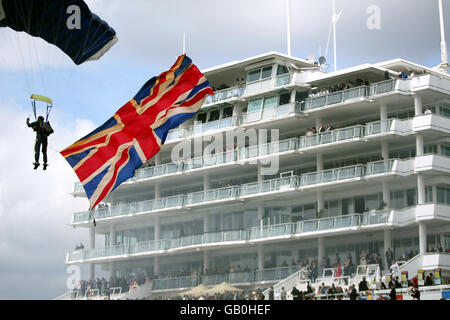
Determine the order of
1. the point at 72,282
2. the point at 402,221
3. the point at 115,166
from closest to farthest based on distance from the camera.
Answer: the point at 115,166, the point at 402,221, the point at 72,282

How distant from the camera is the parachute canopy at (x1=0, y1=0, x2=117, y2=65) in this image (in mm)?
35062

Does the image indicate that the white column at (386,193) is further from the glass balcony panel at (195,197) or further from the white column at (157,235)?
the white column at (157,235)

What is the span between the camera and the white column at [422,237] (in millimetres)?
63656

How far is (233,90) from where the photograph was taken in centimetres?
7794

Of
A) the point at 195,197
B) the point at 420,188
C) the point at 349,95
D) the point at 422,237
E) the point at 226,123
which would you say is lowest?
the point at 422,237

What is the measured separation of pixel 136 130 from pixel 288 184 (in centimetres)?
3710

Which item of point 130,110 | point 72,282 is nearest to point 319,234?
point 72,282

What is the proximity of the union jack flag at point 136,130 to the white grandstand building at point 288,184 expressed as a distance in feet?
93.0

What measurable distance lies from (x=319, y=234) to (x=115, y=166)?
3636 cm

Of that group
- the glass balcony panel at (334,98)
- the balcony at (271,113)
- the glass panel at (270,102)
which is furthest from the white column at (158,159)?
the glass balcony panel at (334,98)

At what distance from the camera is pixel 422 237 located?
64.1 metres

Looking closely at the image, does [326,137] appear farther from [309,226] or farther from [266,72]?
[266,72]

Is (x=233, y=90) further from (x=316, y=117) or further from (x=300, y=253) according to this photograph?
(x=300, y=253)

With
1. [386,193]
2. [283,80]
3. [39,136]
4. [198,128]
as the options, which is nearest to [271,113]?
[283,80]
